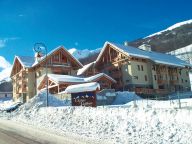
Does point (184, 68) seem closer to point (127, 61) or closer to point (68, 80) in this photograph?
point (127, 61)

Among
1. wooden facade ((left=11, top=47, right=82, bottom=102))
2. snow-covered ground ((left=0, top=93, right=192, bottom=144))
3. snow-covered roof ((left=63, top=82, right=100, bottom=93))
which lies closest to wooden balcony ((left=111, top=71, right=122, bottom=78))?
wooden facade ((left=11, top=47, right=82, bottom=102))

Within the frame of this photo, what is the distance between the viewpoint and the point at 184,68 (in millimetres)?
64125

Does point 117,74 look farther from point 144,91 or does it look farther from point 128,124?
point 128,124

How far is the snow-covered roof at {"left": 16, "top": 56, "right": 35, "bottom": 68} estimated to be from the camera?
181 ft

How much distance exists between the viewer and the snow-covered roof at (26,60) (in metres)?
55.3

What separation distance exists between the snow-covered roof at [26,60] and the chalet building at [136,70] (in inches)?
442

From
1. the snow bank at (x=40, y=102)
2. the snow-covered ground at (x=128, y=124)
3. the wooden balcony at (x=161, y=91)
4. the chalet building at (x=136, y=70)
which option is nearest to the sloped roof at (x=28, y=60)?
the chalet building at (x=136, y=70)

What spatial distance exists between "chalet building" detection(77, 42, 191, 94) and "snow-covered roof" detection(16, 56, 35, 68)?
11.2 metres

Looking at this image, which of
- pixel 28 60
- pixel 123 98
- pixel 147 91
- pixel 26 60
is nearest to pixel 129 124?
pixel 123 98

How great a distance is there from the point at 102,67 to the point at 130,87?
33.8ft

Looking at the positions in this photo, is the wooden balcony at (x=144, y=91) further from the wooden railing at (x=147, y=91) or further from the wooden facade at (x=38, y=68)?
the wooden facade at (x=38, y=68)

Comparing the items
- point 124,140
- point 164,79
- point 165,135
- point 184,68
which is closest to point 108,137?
point 124,140

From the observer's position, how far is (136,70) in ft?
170

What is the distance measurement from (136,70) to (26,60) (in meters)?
21.9
